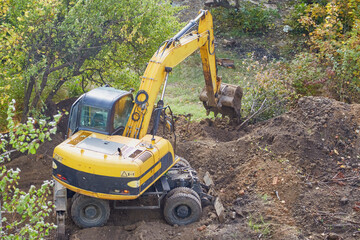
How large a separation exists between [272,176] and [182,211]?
88.8 inches

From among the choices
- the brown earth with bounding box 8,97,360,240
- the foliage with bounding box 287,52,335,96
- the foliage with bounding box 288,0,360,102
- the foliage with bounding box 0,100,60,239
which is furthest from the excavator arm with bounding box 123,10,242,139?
the foliage with bounding box 288,0,360,102

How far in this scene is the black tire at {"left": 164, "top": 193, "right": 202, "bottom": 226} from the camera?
26.2ft

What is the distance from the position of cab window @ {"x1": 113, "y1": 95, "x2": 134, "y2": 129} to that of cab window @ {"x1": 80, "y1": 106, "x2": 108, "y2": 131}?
220 mm

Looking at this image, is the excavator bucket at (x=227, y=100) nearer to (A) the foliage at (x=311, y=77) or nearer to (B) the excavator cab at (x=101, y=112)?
(A) the foliage at (x=311, y=77)

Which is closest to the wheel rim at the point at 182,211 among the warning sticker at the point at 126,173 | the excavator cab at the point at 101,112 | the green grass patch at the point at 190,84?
the warning sticker at the point at 126,173

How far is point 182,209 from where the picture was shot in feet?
26.6

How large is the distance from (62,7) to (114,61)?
6.28 ft

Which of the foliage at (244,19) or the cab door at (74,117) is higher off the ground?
the foliage at (244,19)

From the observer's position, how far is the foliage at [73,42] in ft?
31.6

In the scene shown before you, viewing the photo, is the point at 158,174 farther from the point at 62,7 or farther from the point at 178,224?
the point at 62,7

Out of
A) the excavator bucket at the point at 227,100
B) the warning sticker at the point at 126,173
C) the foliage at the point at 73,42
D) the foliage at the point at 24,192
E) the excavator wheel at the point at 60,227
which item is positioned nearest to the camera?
the foliage at the point at 24,192

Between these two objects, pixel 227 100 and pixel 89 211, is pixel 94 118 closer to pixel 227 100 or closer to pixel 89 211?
pixel 89 211

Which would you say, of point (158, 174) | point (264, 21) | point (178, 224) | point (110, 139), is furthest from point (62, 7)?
point (264, 21)

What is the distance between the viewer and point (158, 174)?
793 cm
